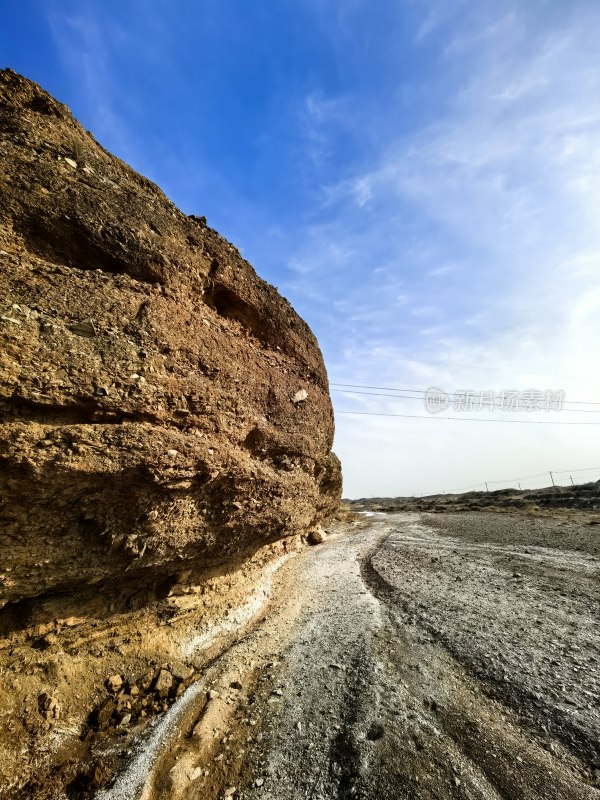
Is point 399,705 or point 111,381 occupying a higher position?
point 111,381

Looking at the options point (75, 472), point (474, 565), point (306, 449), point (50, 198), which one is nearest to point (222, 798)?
point (75, 472)

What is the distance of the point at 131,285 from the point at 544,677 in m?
11.5

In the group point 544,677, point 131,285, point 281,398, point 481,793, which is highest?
point 131,285

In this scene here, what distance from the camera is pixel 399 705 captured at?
623 centimetres

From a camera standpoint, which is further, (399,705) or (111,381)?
(111,381)

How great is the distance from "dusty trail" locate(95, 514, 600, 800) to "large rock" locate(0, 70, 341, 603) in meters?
2.94

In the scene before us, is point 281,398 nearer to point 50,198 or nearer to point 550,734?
point 50,198

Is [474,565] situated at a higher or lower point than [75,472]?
lower

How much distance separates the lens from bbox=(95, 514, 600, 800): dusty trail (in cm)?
488

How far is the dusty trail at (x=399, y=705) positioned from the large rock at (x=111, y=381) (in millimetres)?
2937

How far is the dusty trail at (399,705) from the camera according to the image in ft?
16.0

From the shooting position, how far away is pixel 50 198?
6.83 m

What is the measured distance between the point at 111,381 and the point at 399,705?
7.93 meters

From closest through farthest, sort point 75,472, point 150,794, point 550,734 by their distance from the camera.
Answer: point 150,794 → point 550,734 → point 75,472
